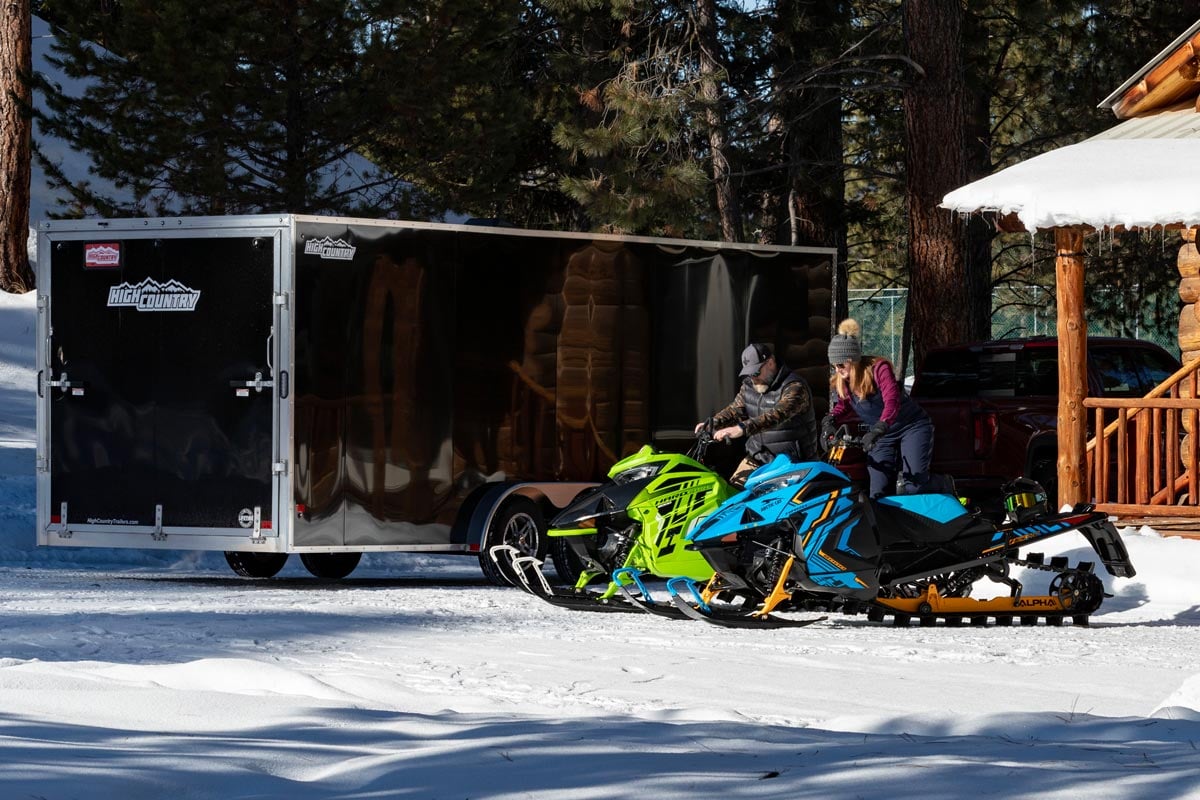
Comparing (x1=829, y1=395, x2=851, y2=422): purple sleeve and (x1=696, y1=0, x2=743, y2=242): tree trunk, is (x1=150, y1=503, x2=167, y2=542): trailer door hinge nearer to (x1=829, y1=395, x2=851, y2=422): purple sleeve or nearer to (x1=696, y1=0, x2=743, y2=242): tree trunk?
(x1=829, y1=395, x2=851, y2=422): purple sleeve

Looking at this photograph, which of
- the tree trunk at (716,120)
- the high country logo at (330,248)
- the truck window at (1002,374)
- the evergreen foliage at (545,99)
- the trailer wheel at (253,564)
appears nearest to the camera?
the high country logo at (330,248)

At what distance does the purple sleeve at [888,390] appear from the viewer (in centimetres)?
1284

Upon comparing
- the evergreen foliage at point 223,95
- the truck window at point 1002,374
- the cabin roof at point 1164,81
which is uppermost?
the evergreen foliage at point 223,95

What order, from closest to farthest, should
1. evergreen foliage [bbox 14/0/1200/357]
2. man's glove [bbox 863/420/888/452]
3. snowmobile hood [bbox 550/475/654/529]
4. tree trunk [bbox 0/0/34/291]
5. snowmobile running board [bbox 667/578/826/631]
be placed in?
snowmobile running board [bbox 667/578/826/631]
snowmobile hood [bbox 550/475/654/529]
man's glove [bbox 863/420/888/452]
evergreen foliage [bbox 14/0/1200/357]
tree trunk [bbox 0/0/34/291]

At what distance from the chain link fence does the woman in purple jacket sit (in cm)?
2159

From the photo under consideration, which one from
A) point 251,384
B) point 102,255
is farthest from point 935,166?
point 102,255

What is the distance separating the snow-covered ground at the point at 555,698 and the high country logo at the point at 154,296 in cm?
203

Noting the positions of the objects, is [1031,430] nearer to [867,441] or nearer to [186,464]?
[867,441]

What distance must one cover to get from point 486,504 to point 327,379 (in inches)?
61.8

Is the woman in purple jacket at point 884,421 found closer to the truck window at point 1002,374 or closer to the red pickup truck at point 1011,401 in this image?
the red pickup truck at point 1011,401

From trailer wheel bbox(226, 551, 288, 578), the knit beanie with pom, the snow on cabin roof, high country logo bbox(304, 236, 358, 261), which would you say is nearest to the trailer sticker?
high country logo bbox(304, 236, 358, 261)

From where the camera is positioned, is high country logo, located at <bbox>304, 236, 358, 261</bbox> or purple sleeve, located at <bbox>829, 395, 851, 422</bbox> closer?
high country logo, located at <bbox>304, 236, 358, 261</bbox>

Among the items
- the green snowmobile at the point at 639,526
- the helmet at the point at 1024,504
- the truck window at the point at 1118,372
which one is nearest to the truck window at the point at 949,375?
the truck window at the point at 1118,372

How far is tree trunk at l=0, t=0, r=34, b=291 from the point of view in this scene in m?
27.4
